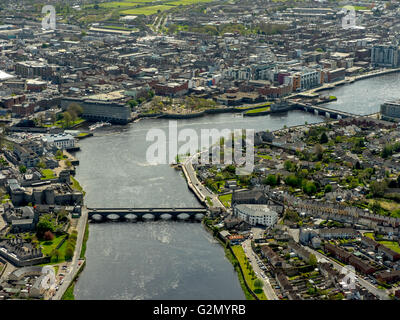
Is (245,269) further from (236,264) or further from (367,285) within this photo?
(367,285)

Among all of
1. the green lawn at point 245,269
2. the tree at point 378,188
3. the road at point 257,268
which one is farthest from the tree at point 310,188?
the green lawn at point 245,269

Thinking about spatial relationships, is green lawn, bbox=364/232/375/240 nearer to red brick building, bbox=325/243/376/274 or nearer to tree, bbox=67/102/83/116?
red brick building, bbox=325/243/376/274

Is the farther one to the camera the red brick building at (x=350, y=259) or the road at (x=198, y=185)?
the road at (x=198, y=185)

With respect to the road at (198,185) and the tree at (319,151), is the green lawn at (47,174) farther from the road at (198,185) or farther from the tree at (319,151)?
the tree at (319,151)

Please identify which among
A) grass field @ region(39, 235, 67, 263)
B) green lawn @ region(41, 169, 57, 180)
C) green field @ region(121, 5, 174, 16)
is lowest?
grass field @ region(39, 235, 67, 263)

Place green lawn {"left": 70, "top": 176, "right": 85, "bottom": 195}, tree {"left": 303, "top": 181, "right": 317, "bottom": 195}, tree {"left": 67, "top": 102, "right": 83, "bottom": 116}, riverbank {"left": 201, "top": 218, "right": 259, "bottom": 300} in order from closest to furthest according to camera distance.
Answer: riverbank {"left": 201, "top": 218, "right": 259, "bottom": 300}
tree {"left": 303, "top": 181, "right": 317, "bottom": 195}
green lawn {"left": 70, "top": 176, "right": 85, "bottom": 195}
tree {"left": 67, "top": 102, "right": 83, "bottom": 116}

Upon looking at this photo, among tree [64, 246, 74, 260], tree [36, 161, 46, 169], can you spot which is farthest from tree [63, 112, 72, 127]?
tree [64, 246, 74, 260]

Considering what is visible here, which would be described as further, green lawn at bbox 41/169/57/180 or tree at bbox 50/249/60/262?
green lawn at bbox 41/169/57/180
